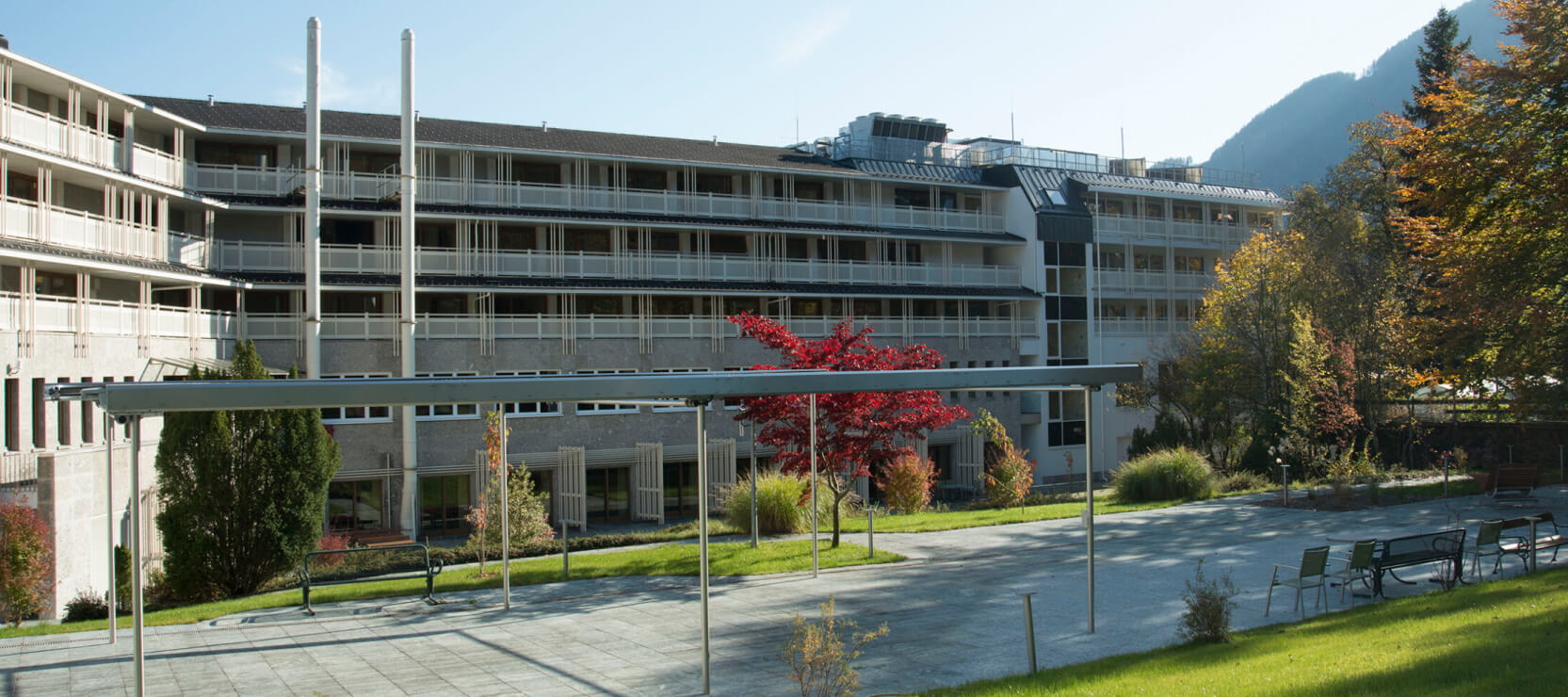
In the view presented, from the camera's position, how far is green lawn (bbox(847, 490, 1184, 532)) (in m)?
25.4

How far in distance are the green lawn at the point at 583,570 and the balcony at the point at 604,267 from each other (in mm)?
19057

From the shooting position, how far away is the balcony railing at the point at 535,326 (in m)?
34.9

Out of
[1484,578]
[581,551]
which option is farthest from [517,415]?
[1484,578]

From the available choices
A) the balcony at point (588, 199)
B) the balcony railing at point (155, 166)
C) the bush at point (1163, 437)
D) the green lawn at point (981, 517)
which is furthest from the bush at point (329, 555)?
the bush at point (1163, 437)

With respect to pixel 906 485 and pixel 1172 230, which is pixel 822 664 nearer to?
pixel 906 485

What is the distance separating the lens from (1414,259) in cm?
3584

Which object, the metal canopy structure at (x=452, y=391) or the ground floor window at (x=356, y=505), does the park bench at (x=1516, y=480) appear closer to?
the metal canopy structure at (x=452, y=391)

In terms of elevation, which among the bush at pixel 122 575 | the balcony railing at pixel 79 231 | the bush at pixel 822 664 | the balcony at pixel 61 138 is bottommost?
the bush at pixel 122 575

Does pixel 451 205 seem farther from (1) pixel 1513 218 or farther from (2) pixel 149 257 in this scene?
(1) pixel 1513 218

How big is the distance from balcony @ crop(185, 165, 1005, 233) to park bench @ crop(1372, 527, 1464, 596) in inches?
1212

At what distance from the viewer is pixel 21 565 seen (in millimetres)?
15695

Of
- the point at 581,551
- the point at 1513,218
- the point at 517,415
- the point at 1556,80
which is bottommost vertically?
the point at 581,551

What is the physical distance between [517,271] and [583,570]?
71.5ft

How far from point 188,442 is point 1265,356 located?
111 feet
